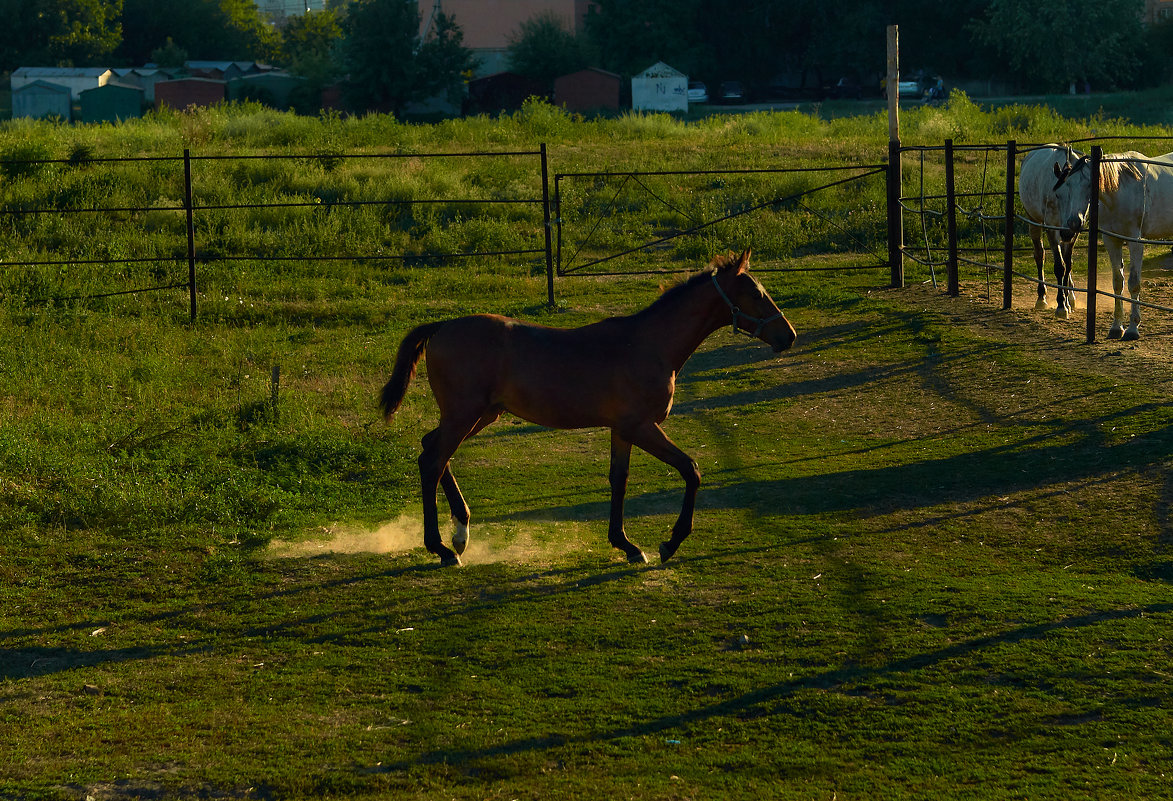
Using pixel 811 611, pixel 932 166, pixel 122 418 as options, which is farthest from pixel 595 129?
pixel 811 611

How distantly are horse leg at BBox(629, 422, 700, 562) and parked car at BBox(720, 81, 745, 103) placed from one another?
53335 mm

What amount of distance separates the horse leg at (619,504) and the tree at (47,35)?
61070mm

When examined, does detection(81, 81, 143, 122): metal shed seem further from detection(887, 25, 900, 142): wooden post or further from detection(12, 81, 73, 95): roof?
detection(887, 25, 900, 142): wooden post

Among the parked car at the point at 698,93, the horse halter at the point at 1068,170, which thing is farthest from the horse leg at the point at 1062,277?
the parked car at the point at 698,93

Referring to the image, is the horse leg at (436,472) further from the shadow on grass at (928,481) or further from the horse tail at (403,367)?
the shadow on grass at (928,481)

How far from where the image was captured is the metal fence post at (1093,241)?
1102 cm

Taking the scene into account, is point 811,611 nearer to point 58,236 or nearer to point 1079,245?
point 1079,245

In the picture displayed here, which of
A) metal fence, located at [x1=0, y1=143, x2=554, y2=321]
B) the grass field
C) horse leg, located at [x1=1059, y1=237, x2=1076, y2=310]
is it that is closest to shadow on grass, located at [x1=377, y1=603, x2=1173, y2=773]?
the grass field

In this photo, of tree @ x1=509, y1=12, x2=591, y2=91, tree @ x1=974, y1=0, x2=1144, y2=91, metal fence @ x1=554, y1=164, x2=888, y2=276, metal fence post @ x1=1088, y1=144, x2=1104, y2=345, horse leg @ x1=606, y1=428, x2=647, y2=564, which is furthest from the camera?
tree @ x1=509, y1=12, x2=591, y2=91

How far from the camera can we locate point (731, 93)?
57.2 metres

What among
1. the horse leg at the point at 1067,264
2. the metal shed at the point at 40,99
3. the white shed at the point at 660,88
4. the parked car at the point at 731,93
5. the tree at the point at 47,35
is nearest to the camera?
the horse leg at the point at 1067,264

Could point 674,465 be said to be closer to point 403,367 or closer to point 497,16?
point 403,367

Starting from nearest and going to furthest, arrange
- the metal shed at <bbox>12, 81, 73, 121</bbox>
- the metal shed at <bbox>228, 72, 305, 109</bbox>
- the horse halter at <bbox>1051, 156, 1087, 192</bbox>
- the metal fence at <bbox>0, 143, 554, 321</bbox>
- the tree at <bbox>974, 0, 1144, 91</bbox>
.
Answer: the horse halter at <bbox>1051, 156, 1087, 192</bbox> → the metal fence at <bbox>0, 143, 554, 321</bbox> → the tree at <bbox>974, 0, 1144, 91</bbox> → the metal shed at <bbox>12, 81, 73, 121</bbox> → the metal shed at <bbox>228, 72, 305, 109</bbox>

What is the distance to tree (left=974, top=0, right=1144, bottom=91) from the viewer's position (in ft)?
159
